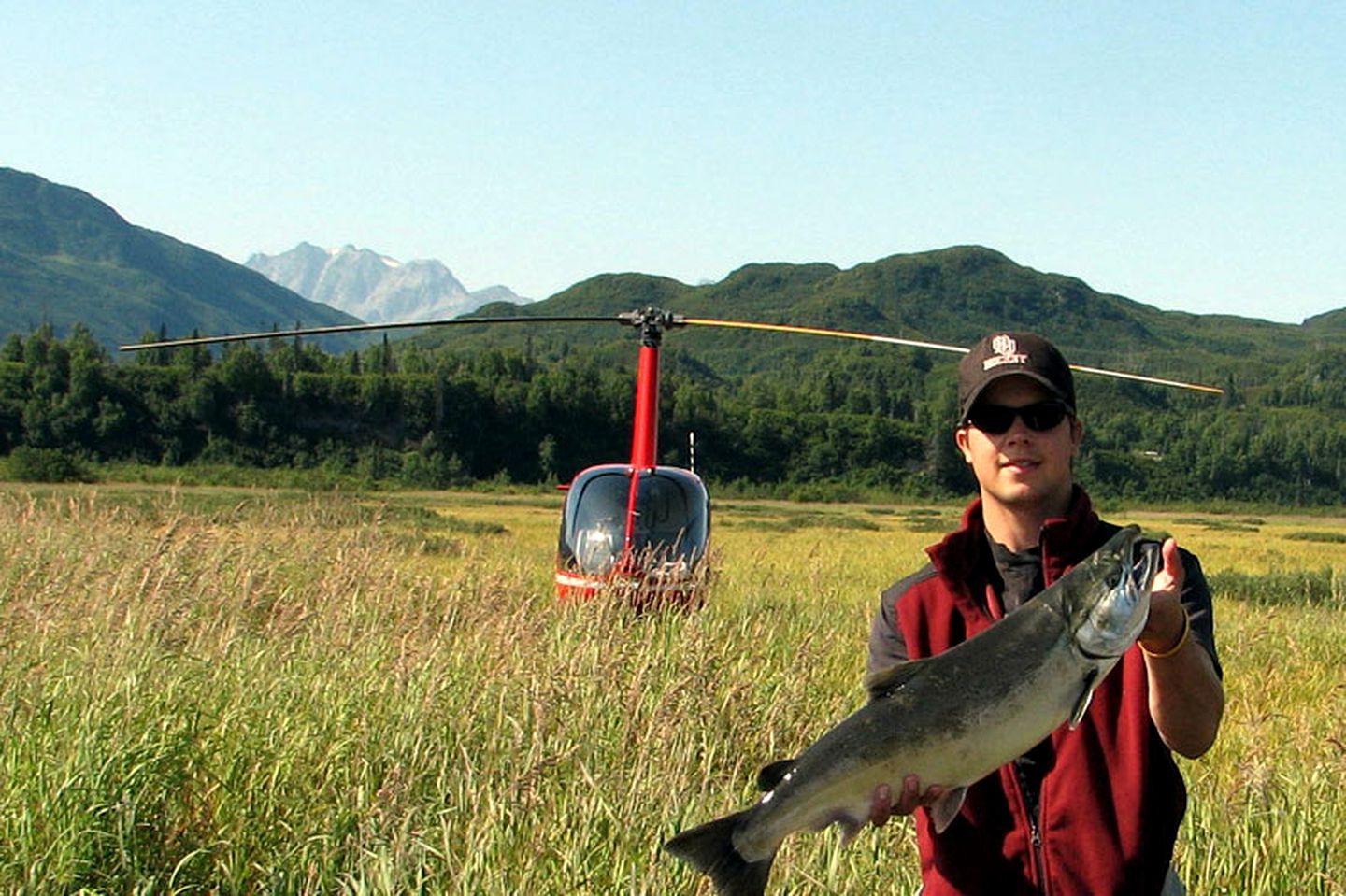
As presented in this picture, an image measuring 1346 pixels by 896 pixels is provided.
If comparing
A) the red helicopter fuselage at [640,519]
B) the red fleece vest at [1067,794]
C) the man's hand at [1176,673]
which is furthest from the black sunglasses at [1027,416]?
the red helicopter fuselage at [640,519]

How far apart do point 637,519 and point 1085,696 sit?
778 cm

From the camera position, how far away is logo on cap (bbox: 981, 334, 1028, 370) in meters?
2.86

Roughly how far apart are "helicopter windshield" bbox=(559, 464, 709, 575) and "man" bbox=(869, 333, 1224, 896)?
687 cm

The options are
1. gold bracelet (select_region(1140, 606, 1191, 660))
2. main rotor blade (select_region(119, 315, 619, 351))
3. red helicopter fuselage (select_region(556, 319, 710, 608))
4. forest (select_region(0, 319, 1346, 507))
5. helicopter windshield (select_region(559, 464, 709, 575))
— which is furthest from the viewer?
forest (select_region(0, 319, 1346, 507))

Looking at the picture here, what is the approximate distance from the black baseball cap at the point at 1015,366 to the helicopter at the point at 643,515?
21.1 feet

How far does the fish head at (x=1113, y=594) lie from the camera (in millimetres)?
2287

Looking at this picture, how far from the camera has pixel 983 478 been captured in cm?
290

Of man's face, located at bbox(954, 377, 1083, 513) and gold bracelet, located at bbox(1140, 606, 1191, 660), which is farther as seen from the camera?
man's face, located at bbox(954, 377, 1083, 513)

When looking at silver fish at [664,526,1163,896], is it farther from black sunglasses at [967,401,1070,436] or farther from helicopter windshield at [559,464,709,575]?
helicopter windshield at [559,464,709,575]

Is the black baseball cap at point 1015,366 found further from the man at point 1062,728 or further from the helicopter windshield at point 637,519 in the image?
the helicopter windshield at point 637,519

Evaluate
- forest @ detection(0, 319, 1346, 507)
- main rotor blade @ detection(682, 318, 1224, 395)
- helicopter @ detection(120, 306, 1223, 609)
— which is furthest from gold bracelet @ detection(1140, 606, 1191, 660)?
forest @ detection(0, 319, 1346, 507)

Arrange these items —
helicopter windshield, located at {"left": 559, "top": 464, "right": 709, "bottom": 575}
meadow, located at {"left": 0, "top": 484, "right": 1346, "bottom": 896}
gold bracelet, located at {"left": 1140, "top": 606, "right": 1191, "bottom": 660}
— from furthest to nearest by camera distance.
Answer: helicopter windshield, located at {"left": 559, "top": 464, "right": 709, "bottom": 575}
meadow, located at {"left": 0, "top": 484, "right": 1346, "bottom": 896}
gold bracelet, located at {"left": 1140, "top": 606, "right": 1191, "bottom": 660}

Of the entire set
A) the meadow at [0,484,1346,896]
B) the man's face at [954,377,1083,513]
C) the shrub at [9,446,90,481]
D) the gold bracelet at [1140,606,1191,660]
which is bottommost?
the shrub at [9,446,90,481]

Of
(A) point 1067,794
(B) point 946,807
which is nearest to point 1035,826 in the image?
(A) point 1067,794
